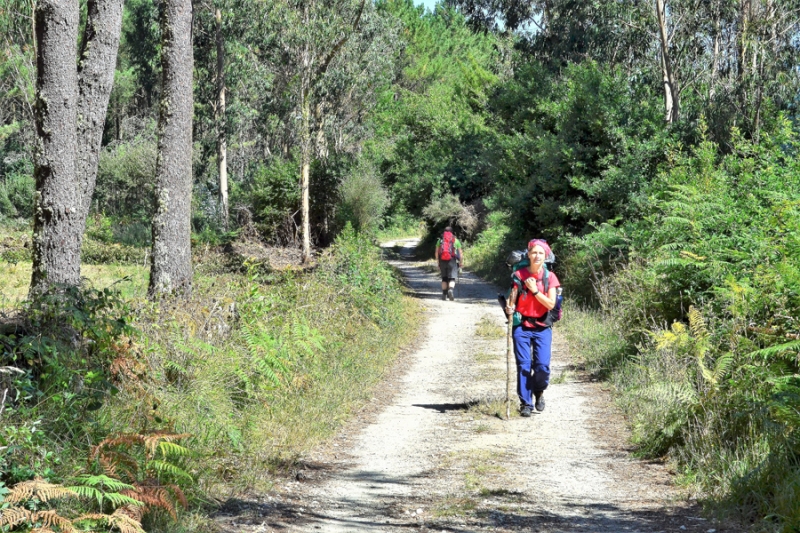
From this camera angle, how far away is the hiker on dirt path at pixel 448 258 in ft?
71.5

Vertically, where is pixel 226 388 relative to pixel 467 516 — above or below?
above

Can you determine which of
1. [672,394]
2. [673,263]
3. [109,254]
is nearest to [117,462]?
[672,394]

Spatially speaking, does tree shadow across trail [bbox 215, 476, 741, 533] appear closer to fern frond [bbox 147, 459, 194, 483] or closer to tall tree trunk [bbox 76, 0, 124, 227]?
fern frond [bbox 147, 459, 194, 483]

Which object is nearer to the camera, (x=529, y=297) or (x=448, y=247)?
(x=529, y=297)

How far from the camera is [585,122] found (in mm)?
20562

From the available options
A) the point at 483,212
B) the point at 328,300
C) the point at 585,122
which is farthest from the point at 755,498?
the point at 483,212

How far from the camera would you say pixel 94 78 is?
9188 mm

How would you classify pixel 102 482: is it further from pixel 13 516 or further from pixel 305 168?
pixel 305 168

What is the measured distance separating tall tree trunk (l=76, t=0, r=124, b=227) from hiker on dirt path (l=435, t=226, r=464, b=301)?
12844 millimetres

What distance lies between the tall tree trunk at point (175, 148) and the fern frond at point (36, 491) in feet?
21.8

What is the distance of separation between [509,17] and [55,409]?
32.9 metres

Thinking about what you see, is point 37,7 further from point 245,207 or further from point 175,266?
point 245,207

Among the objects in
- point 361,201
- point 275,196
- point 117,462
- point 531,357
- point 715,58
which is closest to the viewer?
point 117,462

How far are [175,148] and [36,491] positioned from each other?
749 cm
